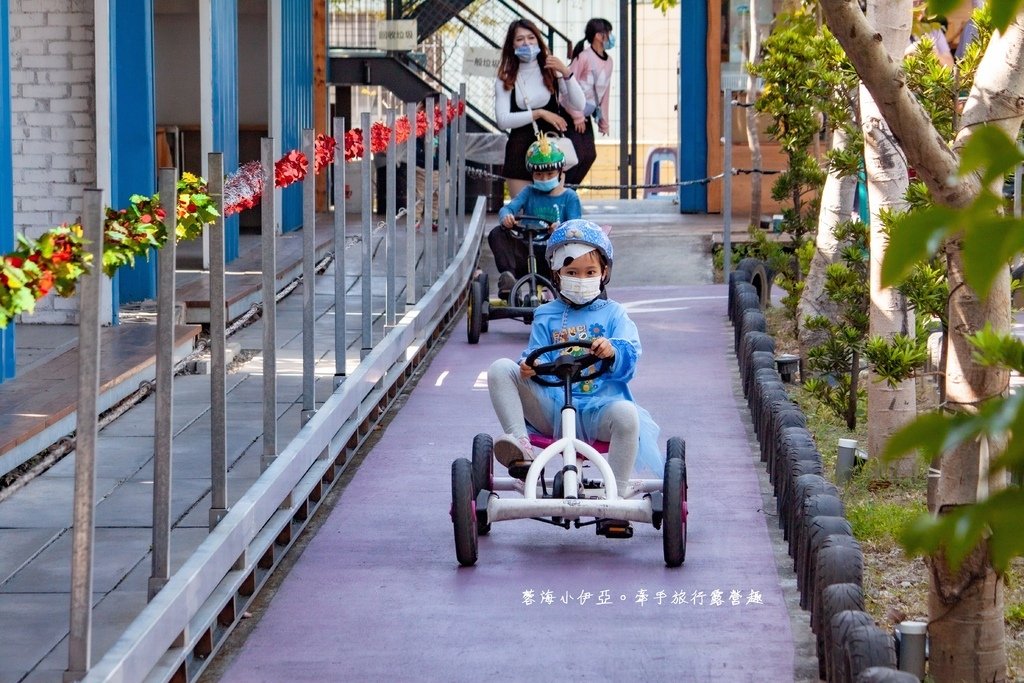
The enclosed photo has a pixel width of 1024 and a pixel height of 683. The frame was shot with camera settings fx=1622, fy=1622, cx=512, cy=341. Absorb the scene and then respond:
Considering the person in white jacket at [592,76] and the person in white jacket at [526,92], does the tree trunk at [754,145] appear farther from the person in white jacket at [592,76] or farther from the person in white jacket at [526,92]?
the person in white jacket at [526,92]

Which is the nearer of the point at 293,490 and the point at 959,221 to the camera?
the point at 959,221

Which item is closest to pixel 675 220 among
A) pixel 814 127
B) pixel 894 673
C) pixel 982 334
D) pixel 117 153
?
pixel 814 127

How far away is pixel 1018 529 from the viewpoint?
1.16m

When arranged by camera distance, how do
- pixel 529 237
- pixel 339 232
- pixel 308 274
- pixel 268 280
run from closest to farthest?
pixel 268 280
pixel 308 274
pixel 339 232
pixel 529 237

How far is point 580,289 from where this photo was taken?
6516 mm

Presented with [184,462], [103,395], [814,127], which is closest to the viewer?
[184,462]

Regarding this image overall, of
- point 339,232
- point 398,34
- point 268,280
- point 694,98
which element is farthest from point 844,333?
point 398,34

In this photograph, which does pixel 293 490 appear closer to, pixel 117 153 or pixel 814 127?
pixel 117 153

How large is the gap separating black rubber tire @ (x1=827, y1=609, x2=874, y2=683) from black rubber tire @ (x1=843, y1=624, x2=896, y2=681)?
0.03m

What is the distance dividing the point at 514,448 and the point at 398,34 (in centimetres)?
1369

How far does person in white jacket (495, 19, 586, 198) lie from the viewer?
499 inches

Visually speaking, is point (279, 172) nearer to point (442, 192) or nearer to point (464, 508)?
point (464, 508)

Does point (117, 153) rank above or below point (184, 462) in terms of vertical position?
above

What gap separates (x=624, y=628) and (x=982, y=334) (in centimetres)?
365
